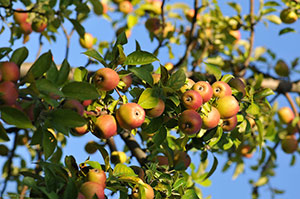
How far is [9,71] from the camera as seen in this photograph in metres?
1.05

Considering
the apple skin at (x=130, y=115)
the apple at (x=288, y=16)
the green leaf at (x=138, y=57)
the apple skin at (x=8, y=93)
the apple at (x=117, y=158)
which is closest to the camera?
the apple skin at (x=8, y=93)

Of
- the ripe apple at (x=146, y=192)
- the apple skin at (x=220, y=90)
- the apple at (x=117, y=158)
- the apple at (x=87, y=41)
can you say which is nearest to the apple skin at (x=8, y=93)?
the ripe apple at (x=146, y=192)

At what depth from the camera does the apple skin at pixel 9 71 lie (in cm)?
104

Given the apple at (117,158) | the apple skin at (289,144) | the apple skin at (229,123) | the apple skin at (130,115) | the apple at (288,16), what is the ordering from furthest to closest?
1. the apple skin at (289,144)
2. the apple at (288,16)
3. the apple at (117,158)
4. the apple skin at (229,123)
5. the apple skin at (130,115)

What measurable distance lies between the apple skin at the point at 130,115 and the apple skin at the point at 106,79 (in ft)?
0.26

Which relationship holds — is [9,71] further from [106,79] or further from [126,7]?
[126,7]

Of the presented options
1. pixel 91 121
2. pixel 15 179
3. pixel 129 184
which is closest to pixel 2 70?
pixel 91 121

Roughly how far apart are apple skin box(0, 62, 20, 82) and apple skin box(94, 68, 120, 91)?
276 mm

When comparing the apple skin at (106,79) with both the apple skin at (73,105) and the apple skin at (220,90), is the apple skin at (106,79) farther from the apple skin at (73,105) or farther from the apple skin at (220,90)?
the apple skin at (220,90)

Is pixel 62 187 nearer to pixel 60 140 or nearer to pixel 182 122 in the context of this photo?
pixel 182 122

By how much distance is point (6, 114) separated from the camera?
1.00 meters

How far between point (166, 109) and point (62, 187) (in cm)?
45

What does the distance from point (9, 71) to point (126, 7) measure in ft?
7.69

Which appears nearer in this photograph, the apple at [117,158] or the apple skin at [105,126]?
the apple skin at [105,126]
